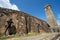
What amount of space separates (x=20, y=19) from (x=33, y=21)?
327cm

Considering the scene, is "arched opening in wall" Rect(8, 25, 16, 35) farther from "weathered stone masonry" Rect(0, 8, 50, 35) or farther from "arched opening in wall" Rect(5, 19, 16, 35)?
"weathered stone masonry" Rect(0, 8, 50, 35)

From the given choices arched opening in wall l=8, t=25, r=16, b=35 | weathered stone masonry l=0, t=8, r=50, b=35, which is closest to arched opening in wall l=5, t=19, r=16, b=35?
arched opening in wall l=8, t=25, r=16, b=35

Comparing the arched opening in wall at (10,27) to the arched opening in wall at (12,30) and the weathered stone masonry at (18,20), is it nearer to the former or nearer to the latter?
the arched opening in wall at (12,30)

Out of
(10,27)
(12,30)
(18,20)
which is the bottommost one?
Result: (12,30)

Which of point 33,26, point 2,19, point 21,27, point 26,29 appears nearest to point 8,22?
point 2,19

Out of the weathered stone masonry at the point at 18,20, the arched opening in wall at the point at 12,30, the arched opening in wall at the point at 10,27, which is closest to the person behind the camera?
the weathered stone masonry at the point at 18,20

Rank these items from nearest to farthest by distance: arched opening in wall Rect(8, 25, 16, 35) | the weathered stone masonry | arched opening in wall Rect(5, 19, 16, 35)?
the weathered stone masonry, arched opening in wall Rect(5, 19, 16, 35), arched opening in wall Rect(8, 25, 16, 35)

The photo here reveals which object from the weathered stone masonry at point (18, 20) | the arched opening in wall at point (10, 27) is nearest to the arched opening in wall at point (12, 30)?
the arched opening in wall at point (10, 27)

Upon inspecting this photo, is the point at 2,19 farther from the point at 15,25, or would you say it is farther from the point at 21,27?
the point at 21,27

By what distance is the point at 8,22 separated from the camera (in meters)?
11.9

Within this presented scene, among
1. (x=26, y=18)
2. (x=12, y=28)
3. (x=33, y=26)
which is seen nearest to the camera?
(x=12, y=28)

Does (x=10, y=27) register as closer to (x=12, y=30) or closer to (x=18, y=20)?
(x=12, y=30)

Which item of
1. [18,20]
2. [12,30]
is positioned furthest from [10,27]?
[18,20]

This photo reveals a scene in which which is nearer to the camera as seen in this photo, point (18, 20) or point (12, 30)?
point (12, 30)
